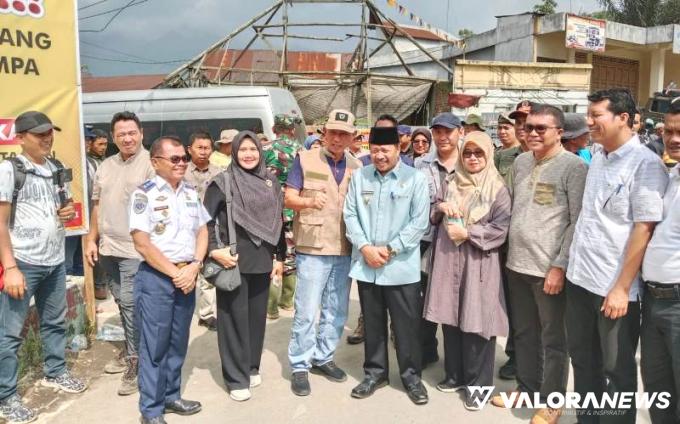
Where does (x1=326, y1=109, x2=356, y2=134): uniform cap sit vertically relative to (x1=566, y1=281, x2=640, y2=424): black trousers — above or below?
above

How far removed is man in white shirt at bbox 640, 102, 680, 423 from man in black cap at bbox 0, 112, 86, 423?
10.8 feet

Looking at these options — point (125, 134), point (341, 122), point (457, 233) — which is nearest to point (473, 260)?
point (457, 233)

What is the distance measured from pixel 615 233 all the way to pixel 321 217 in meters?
1.72

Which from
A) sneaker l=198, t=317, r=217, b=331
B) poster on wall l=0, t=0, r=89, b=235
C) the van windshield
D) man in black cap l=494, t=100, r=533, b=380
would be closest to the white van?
the van windshield

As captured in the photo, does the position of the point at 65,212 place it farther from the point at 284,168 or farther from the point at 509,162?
the point at 509,162

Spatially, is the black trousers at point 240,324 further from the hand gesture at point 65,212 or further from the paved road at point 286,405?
the hand gesture at point 65,212

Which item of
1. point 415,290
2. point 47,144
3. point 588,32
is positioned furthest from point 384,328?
point 588,32

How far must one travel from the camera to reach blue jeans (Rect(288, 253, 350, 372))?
3352mm

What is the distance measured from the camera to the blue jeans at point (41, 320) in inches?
115

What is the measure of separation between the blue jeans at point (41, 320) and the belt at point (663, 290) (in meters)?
3.31

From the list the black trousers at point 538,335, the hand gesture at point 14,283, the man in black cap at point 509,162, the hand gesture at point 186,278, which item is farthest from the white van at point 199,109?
the black trousers at point 538,335

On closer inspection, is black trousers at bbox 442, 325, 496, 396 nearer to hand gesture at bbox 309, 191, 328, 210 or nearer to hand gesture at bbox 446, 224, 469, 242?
hand gesture at bbox 446, 224, 469, 242

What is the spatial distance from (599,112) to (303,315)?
2.13 m

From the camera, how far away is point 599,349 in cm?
268
